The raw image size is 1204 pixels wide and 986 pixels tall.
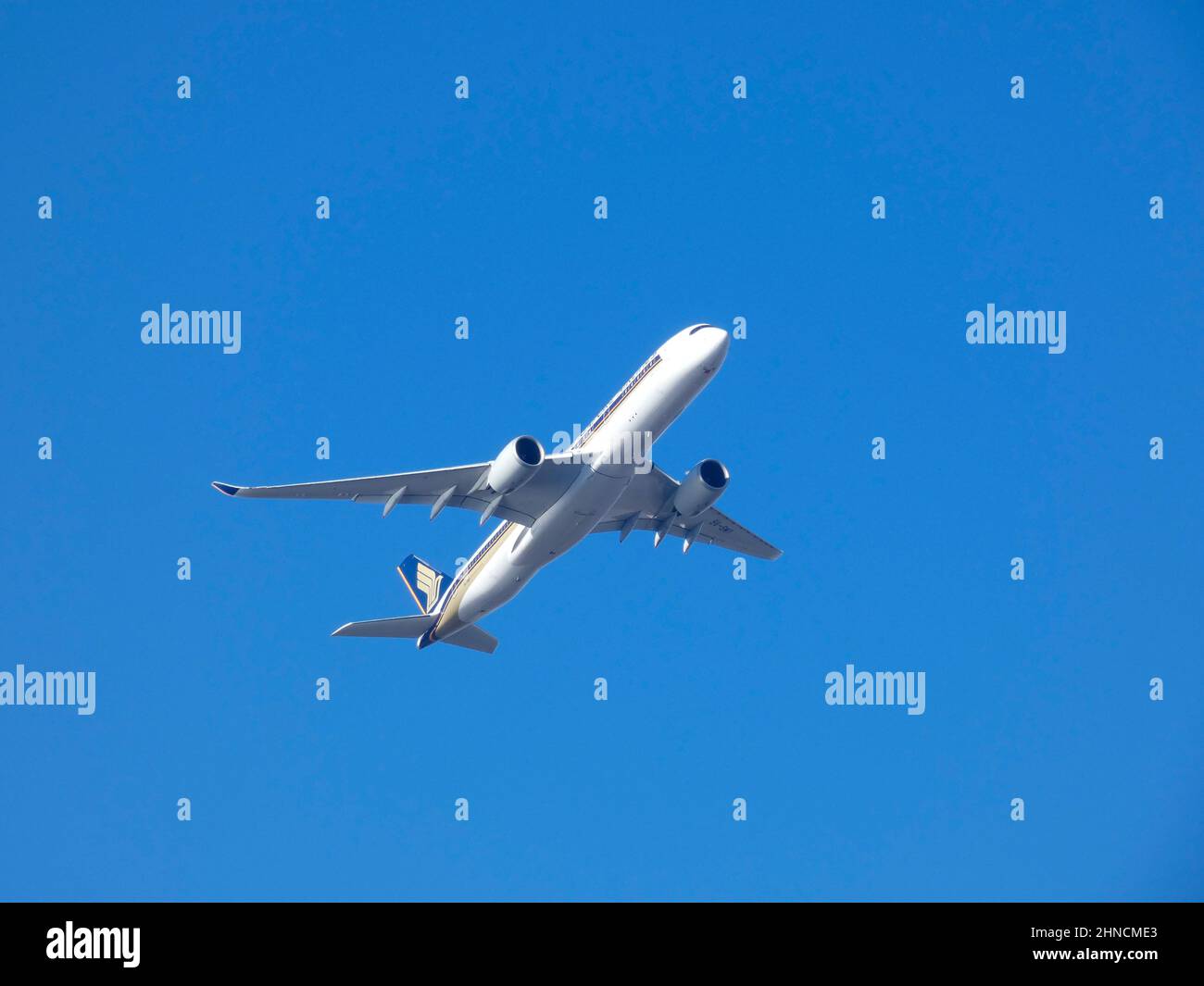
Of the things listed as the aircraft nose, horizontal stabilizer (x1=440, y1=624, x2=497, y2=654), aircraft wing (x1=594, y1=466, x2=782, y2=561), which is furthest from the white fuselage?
horizontal stabilizer (x1=440, y1=624, x2=497, y2=654)

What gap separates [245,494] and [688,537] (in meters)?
16.7

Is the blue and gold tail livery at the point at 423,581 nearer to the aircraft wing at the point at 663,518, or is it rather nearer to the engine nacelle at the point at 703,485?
the aircraft wing at the point at 663,518

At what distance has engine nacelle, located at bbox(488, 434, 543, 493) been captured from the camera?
43375mm

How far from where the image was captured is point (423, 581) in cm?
5616

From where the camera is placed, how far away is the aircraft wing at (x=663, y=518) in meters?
49.7

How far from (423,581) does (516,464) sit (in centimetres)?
1441

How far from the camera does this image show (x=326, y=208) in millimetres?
52375

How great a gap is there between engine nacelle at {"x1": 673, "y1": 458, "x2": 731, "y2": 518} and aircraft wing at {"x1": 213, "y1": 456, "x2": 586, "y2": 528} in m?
5.37

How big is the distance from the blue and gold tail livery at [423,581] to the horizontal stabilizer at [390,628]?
3.15 feet

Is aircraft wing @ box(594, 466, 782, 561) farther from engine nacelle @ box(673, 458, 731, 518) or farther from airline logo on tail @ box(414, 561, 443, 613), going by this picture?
airline logo on tail @ box(414, 561, 443, 613)

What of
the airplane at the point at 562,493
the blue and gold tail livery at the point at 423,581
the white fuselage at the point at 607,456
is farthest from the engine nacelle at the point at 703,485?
the blue and gold tail livery at the point at 423,581

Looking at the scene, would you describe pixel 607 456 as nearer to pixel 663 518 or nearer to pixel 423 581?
pixel 663 518
